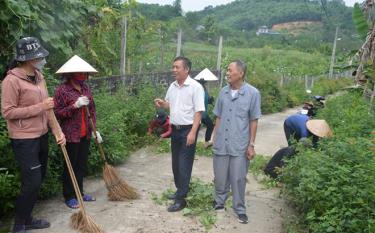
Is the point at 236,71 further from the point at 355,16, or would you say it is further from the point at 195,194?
the point at 355,16

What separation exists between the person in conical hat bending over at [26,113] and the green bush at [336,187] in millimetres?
2682

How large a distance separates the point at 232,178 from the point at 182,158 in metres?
0.64

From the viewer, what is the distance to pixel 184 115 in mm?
4992

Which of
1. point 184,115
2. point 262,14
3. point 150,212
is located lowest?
point 150,212

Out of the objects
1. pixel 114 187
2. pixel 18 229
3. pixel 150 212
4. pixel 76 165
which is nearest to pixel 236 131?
pixel 150 212

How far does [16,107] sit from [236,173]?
97.6 inches

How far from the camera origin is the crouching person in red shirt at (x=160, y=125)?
8.80m

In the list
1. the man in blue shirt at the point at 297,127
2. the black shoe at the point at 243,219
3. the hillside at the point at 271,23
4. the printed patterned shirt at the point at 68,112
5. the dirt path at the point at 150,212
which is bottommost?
the dirt path at the point at 150,212

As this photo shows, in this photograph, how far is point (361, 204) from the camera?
3.78m

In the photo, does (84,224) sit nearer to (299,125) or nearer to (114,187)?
(114,187)

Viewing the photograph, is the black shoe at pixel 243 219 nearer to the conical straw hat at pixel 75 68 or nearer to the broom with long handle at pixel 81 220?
the broom with long handle at pixel 81 220

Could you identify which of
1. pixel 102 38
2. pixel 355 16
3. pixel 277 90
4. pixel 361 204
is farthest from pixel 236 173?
pixel 277 90

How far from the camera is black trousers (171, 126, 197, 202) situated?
5.05m

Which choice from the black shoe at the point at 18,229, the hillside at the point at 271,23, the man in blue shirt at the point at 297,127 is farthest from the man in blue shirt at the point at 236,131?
the hillside at the point at 271,23
